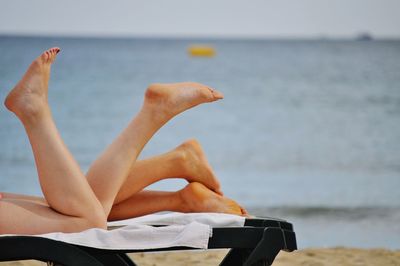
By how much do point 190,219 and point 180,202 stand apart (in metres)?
0.19

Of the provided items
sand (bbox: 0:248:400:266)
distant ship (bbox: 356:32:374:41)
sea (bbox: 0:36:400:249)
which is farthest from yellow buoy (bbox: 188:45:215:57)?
sand (bbox: 0:248:400:266)

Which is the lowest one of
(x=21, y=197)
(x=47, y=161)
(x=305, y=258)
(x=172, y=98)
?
(x=305, y=258)

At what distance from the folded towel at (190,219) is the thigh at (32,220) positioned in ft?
0.83

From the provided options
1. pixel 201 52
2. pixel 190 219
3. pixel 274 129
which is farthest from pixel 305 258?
pixel 201 52

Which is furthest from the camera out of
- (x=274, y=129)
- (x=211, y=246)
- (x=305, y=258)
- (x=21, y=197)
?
(x=274, y=129)

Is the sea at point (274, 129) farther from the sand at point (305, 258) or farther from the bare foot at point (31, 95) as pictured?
the bare foot at point (31, 95)

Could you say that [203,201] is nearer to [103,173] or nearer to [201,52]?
[103,173]

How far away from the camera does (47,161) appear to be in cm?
227

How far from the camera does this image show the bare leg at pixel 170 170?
101 inches

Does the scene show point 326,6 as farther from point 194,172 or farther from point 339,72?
point 194,172

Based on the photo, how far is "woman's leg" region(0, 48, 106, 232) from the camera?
2258 mm

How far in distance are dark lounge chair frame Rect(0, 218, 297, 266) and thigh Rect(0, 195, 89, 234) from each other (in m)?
0.12

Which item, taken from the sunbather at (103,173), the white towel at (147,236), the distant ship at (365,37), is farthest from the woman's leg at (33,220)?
the distant ship at (365,37)

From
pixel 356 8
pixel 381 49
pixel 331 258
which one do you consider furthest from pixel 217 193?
pixel 381 49
